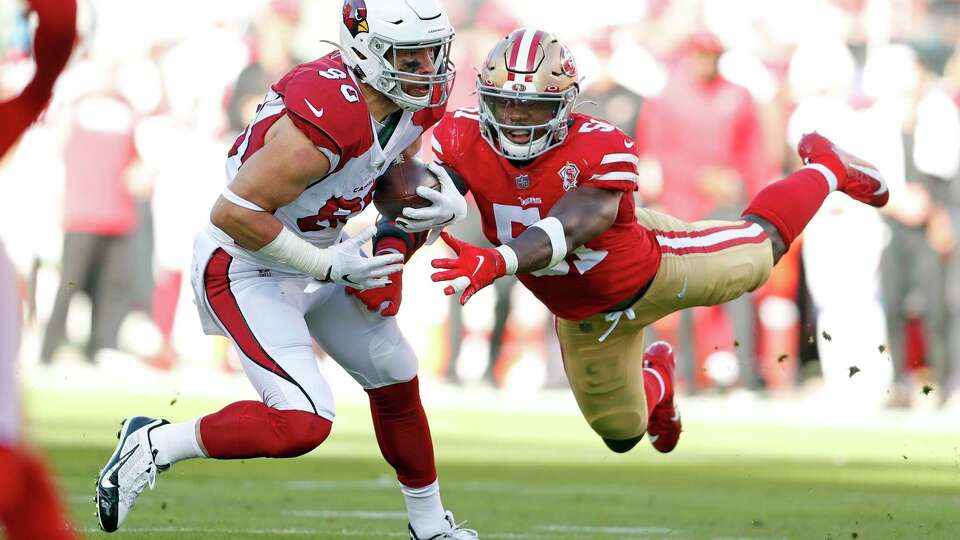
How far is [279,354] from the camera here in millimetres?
5250

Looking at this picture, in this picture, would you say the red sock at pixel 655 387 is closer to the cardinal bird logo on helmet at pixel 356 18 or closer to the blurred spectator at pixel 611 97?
the cardinal bird logo on helmet at pixel 356 18

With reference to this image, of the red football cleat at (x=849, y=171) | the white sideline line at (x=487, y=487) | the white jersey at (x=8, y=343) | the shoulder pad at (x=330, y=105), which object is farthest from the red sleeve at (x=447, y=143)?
the white jersey at (x=8, y=343)

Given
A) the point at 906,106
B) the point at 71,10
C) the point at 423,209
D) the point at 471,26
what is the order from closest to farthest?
1. the point at 71,10
2. the point at 423,209
3. the point at 906,106
4. the point at 471,26

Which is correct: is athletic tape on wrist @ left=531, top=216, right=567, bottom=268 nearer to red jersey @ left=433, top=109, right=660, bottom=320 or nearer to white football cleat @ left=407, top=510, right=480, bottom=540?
red jersey @ left=433, top=109, right=660, bottom=320

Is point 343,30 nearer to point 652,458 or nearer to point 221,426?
point 221,426

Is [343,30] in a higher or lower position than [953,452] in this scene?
higher

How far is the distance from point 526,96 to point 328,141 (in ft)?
2.83

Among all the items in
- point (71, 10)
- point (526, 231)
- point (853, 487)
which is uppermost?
point (71, 10)

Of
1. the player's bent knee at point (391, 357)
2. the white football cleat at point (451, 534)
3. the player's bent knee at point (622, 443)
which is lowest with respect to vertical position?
the player's bent knee at point (622, 443)

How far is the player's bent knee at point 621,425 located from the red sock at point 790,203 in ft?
2.92

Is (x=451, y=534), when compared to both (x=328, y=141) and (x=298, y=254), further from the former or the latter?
(x=328, y=141)

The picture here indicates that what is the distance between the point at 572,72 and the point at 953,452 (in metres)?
4.85

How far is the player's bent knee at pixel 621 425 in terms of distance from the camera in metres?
6.56

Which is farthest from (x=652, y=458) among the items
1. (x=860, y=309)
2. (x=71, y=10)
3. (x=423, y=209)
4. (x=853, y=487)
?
(x=71, y=10)
